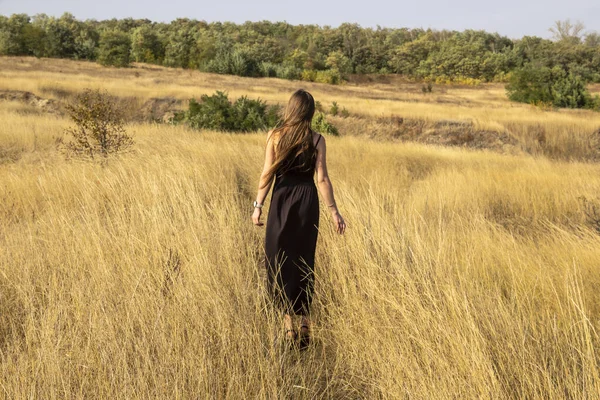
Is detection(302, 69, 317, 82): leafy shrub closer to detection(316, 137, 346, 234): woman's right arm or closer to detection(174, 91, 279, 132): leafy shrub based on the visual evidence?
detection(174, 91, 279, 132): leafy shrub

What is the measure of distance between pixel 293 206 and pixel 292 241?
26 centimetres

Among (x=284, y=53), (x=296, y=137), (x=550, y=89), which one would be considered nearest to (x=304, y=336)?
(x=296, y=137)

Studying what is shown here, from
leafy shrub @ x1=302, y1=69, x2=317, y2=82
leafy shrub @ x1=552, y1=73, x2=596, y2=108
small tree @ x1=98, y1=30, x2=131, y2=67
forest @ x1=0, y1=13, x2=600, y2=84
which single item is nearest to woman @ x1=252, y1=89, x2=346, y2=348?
leafy shrub @ x1=552, y1=73, x2=596, y2=108

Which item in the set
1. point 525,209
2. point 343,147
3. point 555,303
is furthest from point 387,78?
point 555,303

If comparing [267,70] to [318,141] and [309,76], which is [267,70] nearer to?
[309,76]

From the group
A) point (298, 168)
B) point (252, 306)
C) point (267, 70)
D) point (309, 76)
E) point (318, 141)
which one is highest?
point (267, 70)

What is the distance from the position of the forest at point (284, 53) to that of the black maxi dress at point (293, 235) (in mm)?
38835

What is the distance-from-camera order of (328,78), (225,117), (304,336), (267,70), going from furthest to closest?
(267,70) → (328,78) → (225,117) → (304,336)

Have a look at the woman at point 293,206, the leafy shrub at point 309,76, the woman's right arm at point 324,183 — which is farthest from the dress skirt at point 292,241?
the leafy shrub at point 309,76

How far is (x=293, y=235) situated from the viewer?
12.3ft

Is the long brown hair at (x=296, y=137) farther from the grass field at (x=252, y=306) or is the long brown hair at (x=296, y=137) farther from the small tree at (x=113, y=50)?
the small tree at (x=113, y=50)

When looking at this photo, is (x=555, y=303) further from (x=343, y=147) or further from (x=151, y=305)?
(x=343, y=147)

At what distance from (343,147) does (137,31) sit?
160ft

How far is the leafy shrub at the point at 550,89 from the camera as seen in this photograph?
27297mm
